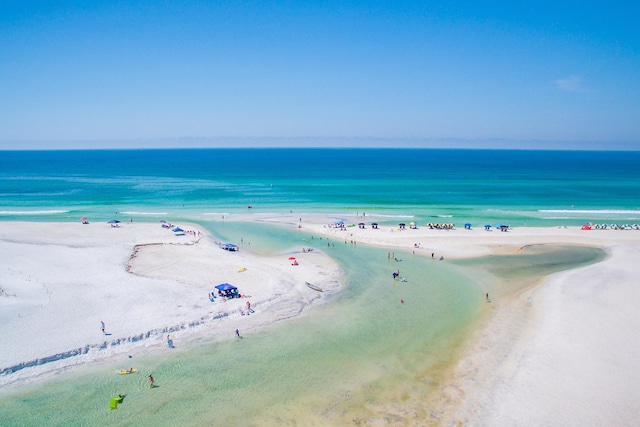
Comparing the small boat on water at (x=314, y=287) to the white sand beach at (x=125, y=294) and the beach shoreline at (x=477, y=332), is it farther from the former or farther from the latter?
the beach shoreline at (x=477, y=332)

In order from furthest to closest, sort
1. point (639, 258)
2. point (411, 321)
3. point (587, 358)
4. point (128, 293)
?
1. point (639, 258)
2. point (128, 293)
3. point (411, 321)
4. point (587, 358)

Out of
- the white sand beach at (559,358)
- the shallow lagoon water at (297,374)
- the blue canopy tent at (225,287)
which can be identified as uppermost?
the blue canopy tent at (225,287)

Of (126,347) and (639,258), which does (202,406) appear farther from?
(639,258)

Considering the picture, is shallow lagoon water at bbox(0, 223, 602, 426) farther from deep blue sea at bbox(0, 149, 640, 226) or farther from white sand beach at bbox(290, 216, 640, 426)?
deep blue sea at bbox(0, 149, 640, 226)

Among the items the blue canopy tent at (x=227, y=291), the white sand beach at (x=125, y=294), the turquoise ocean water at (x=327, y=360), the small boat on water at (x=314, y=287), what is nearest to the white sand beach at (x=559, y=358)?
the turquoise ocean water at (x=327, y=360)

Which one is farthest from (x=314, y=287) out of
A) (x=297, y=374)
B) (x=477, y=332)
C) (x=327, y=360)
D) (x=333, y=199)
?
(x=333, y=199)

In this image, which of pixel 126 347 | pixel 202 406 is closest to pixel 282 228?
pixel 126 347
